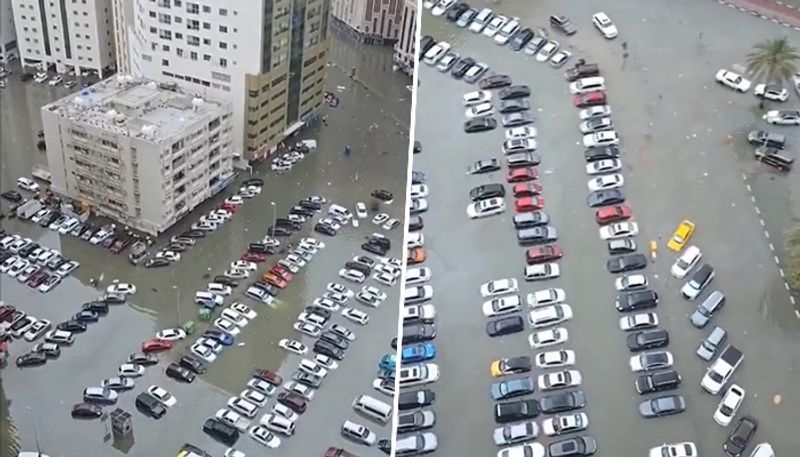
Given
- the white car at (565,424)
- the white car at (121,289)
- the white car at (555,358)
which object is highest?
the white car at (555,358)

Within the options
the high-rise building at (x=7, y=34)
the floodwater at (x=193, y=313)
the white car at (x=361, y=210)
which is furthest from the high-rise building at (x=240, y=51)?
the high-rise building at (x=7, y=34)

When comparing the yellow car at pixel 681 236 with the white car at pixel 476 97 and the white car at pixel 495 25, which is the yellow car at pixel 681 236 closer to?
the white car at pixel 476 97

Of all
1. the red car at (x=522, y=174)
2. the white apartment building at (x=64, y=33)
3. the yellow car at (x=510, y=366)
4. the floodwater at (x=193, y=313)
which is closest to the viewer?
the yellow car at (x=510, y=366)

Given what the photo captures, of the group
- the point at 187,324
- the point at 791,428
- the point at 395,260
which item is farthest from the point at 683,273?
the point at 187,324

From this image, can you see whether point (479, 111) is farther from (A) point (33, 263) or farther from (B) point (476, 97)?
(A) point (33, 263)

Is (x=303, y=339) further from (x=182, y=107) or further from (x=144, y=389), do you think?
(x=182, y=107)
